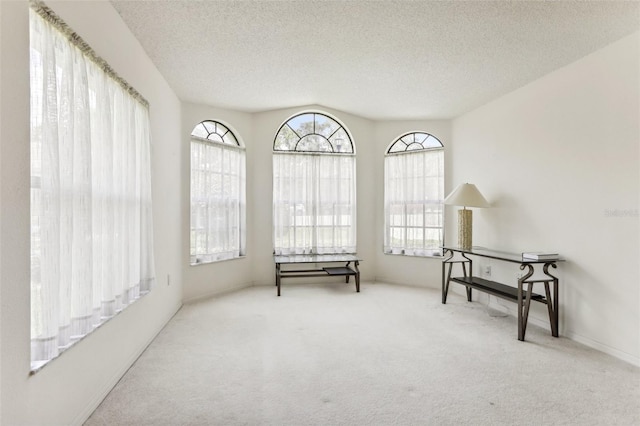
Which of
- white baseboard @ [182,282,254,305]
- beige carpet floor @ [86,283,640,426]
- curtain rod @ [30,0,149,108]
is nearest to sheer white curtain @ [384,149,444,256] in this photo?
beige carpet floor @ [86,283,640,426]

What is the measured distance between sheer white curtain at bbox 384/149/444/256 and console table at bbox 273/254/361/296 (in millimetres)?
791

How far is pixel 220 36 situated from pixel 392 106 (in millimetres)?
2631

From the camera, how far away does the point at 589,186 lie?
2.96 metres

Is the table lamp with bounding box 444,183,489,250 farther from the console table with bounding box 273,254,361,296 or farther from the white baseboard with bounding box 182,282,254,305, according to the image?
the white baseboard with bounding box 182,282,254,305

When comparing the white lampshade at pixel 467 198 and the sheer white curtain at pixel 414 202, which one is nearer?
the white lampshade at pixel 467 198

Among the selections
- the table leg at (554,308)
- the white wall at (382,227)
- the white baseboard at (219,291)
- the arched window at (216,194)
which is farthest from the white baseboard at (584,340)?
the arched window at (216,194)

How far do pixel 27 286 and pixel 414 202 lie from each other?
473 cm

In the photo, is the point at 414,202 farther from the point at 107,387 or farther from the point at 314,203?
the point at 107,387

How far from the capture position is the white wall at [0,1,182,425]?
133 cm

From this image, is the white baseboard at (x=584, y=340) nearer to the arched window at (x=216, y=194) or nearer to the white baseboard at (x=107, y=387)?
the arched window at (x=216, y=194)

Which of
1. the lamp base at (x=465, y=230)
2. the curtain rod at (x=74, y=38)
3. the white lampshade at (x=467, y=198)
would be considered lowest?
the lamp base at (x=465, y=230)

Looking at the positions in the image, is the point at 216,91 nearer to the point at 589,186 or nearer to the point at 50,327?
the point at 50,327

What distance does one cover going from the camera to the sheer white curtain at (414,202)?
16.7 feet

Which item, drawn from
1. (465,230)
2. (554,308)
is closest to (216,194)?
(465,230)
